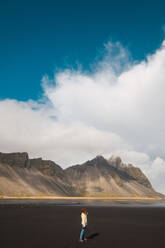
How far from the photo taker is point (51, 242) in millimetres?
17766

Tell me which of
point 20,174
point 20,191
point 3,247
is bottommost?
point 3,247

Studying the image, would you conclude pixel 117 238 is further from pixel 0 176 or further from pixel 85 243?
pixel 0 176

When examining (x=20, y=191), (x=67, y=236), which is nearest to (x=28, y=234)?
(x=67, y=236)

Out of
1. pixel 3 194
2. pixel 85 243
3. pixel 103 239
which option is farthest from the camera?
pixel 3 194

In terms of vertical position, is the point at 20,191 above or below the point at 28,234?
above

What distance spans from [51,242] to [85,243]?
8.03ft

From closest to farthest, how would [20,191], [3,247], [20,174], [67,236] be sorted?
[3,247], [67,236], [20,191], [20,174]

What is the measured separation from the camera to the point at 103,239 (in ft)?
63.2

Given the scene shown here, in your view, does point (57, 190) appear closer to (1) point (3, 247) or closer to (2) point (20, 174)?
(2) point (20, 174)

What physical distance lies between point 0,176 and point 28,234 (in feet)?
531

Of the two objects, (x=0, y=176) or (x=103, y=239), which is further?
(x=0, y=176)

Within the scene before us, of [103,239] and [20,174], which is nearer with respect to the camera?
[103,239]

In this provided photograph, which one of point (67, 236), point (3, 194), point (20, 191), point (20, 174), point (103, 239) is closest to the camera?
point (103, 239)

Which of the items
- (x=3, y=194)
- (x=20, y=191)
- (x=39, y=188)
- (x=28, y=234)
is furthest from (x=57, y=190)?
(x=28, y=234)
